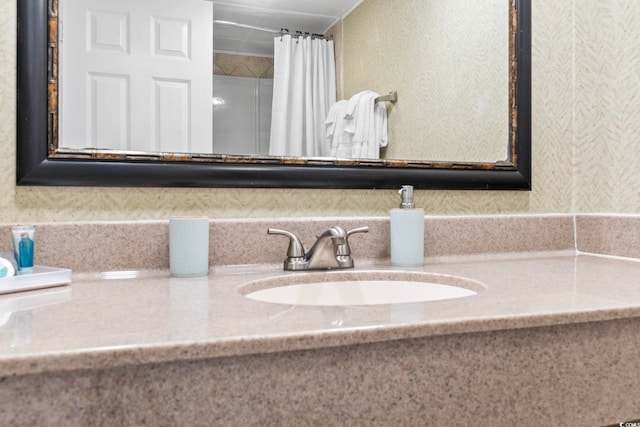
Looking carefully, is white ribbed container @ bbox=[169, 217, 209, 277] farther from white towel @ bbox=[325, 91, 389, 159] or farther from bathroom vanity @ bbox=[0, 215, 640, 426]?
white towel @ bbox=[325, 91, 389, 159]

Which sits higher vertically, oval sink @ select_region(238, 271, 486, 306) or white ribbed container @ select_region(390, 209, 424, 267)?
white ribbed container @ select_region(390, 209, 424, 267)

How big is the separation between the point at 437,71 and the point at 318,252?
0.58 m

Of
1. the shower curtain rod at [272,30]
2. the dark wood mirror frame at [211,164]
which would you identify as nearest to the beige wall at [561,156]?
the dark wood mirror frame at [211,164]

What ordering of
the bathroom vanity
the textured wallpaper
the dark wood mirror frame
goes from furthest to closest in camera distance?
the textured wallpaper → the dark wood mirror frame → the bathroom vanity

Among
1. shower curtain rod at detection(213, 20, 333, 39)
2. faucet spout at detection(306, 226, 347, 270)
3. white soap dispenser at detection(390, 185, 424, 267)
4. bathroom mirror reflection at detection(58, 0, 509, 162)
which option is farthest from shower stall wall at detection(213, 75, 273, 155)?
white soap dispenser at detection(390, 185, 424, 267)

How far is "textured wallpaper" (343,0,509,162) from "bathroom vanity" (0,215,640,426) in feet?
1.53

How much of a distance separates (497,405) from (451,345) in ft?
0.33

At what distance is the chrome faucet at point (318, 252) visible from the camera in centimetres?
96

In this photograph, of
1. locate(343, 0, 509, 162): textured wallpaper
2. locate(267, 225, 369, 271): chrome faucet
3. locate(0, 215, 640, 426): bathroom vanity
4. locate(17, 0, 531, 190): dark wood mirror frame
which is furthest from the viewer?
locate(343, 0, 509, 162): textured wallpaper

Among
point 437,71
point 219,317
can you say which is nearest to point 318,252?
point 219,317

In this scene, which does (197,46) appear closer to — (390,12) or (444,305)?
(390,12)

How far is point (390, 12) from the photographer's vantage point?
1137 mm

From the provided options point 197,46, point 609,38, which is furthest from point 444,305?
point 609,38

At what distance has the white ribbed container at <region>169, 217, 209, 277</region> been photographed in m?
0.87
